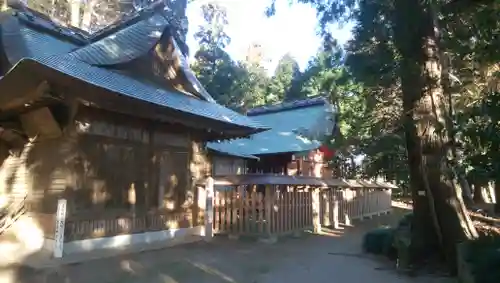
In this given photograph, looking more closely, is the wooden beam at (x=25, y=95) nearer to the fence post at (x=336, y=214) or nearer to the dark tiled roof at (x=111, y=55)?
the dark tiled roof at (x=111, y=55)

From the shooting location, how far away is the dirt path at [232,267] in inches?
257

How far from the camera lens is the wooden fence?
1105cm

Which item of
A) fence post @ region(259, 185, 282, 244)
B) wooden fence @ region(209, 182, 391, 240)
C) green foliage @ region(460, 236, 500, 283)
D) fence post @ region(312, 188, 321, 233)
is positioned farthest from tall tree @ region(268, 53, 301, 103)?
green foliage @ region(460, 236, 500, 283)

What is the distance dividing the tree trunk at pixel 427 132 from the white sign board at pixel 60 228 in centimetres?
674

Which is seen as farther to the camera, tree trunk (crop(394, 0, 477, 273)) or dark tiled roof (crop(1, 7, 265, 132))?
dark tiled roof (crop(1, 7, 265, 132))

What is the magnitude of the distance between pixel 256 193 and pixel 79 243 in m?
4.78

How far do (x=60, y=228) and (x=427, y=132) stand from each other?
7.20 meters

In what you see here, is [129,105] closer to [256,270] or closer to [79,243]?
[79,243]

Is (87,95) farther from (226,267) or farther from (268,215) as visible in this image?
(268,215)

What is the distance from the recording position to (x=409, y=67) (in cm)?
736

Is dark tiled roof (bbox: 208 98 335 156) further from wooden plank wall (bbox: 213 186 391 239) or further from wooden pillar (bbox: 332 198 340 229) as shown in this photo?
wooden plank wall (bbox: 213 186 391 239)

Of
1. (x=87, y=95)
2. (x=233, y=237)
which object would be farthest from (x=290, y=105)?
(x=87, y=95)

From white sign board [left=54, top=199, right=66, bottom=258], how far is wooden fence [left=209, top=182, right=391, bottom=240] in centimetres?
466

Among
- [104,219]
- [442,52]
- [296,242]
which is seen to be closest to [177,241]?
[104,219]
